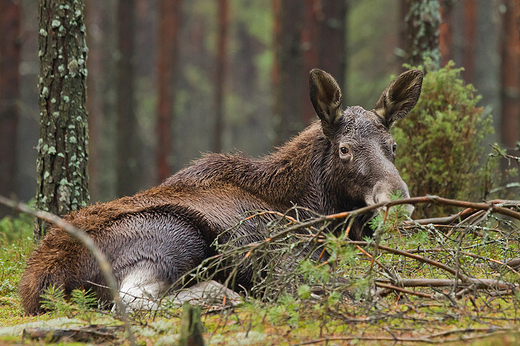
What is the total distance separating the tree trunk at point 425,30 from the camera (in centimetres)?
817

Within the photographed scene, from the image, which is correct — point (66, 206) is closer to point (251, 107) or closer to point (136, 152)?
point (136, 152)

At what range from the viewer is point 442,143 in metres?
7.16

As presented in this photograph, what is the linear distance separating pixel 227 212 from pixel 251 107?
109 ft

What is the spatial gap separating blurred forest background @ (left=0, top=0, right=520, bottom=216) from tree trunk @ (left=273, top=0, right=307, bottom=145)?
0.11 ft

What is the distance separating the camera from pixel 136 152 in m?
18.9

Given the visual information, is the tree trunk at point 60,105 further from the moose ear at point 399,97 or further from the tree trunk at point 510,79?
the tree trunk at point 510,79

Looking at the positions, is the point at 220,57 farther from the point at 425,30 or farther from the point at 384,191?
the point at 384,191

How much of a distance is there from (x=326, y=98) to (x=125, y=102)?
1369 cm

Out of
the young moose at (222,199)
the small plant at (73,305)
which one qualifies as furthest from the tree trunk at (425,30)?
the small plant at (73,305)

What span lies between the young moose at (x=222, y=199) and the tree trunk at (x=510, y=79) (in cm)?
1609

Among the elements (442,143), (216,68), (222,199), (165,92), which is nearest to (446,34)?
(442,143)

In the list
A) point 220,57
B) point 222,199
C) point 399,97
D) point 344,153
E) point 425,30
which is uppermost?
point 220,57

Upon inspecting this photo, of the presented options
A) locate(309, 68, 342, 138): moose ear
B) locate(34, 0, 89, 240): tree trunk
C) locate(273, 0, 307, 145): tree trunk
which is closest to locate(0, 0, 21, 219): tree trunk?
locate(273, 0, 307, 145): tree trunk

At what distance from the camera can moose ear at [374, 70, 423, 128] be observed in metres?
5.72
